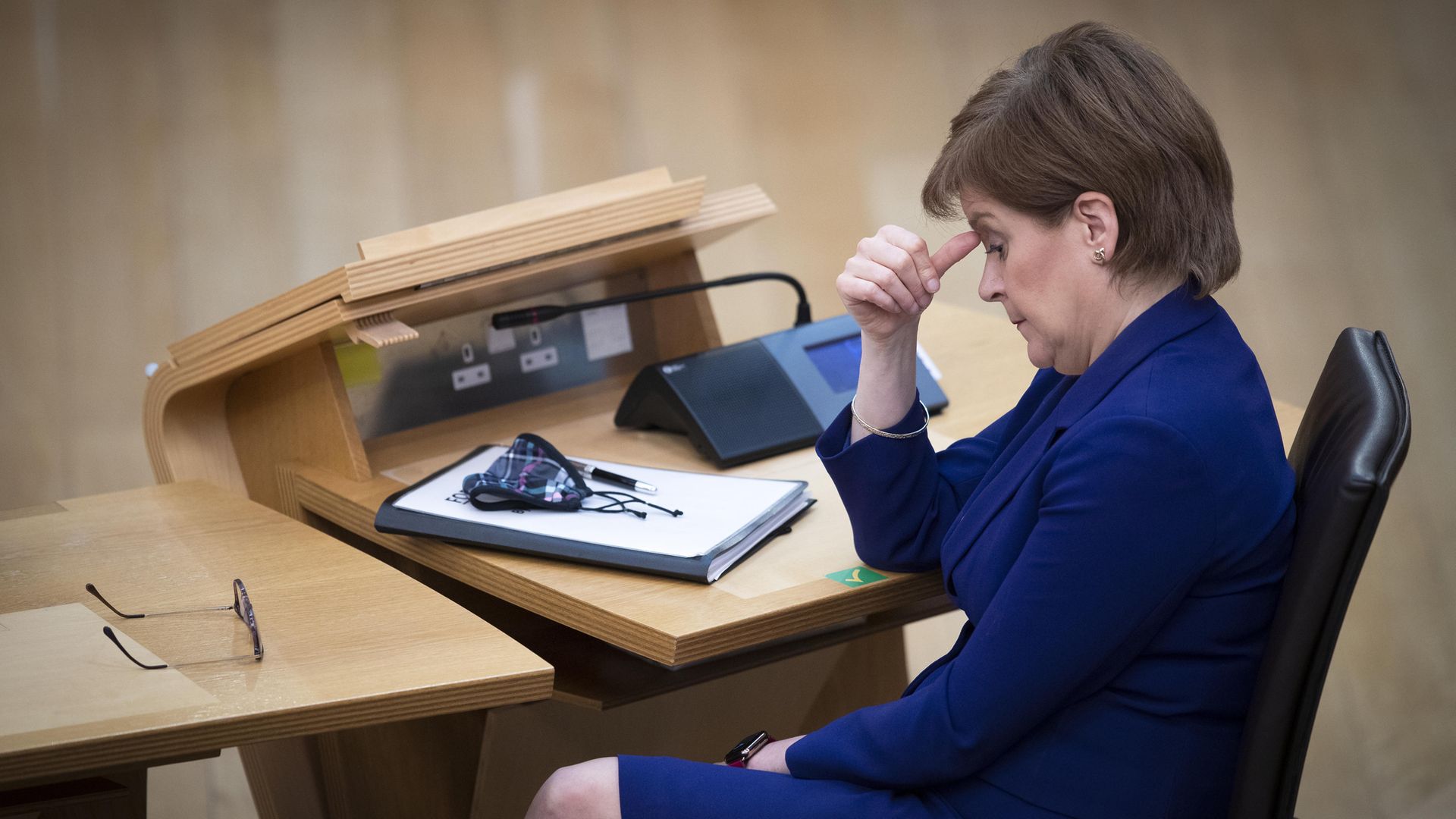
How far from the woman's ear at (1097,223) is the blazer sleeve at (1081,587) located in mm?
163

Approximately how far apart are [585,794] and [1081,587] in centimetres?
44

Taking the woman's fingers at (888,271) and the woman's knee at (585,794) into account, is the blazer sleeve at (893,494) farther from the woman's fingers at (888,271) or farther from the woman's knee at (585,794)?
the woman's knee at (585,794)

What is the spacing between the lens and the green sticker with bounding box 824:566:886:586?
1.23 meters

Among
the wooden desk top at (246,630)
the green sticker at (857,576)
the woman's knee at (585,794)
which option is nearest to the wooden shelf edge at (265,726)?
the wooden desk top at (246,630)

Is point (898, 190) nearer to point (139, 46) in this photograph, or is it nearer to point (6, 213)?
point (139, 46)

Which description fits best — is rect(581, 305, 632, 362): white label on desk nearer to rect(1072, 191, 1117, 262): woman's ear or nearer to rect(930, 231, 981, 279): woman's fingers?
rect(930, 231, 981, 279): woman's fingers

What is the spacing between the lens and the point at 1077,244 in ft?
3.46

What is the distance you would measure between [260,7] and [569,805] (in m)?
2.93

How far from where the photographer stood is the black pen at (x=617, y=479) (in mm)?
1459

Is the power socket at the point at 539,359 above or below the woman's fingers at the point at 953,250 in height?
below

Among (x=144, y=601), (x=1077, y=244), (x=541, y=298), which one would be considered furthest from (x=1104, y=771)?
(x=541, y=298)

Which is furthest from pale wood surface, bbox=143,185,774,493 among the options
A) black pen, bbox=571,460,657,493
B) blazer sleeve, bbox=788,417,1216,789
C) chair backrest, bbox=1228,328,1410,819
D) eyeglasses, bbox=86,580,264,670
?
chair backrest, bbox=1228,328,1410,819

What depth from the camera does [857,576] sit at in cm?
125

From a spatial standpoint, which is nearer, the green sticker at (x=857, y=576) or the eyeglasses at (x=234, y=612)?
the eyeglasses at (x=234, y=612)
